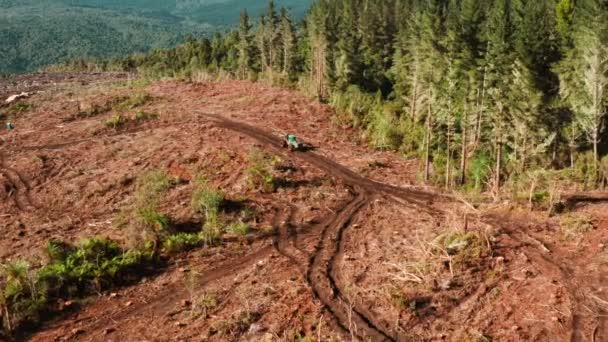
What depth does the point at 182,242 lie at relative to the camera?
63.1 ft

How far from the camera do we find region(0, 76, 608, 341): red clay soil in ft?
44.8

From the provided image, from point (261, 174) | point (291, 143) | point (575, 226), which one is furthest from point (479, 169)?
point (575, 226)

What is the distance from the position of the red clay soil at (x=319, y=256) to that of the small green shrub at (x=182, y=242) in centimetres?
43

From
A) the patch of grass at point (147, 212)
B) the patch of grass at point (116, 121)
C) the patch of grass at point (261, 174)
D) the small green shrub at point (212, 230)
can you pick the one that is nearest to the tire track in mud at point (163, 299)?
the small green shrub at point (212, 230)

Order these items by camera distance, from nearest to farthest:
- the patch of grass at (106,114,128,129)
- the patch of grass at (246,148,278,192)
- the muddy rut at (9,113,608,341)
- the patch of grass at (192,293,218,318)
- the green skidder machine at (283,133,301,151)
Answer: the muddy rut at (9,113,608,341), the patch of grass at (192,293,218,318), the patch of grass at (246,148,278,192), the green skidder machine at (283,133,301,151), the patch of grass at (106,114,128,129)

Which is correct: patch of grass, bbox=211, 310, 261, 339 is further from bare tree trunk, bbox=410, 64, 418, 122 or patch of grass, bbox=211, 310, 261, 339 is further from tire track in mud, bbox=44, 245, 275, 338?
bare tree trunk, bbox=410, 64, 418, 122

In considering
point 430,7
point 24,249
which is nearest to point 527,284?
point 24,249

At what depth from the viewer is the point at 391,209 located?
2331cm

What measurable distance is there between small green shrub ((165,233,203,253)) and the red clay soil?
43cm

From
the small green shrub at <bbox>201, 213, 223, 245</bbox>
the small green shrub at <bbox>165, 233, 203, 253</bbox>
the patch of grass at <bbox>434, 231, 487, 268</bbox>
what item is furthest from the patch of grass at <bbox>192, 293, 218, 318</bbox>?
the patch of grass at <bbox>434, 231, 487, 268</bbox>

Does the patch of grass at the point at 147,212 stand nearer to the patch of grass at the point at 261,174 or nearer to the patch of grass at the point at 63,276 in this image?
the patch of grass at the point at 63,276

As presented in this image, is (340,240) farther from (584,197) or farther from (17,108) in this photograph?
(17,108)

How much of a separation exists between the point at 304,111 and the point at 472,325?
3334 cm

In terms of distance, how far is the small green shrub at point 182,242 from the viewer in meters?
19.0
